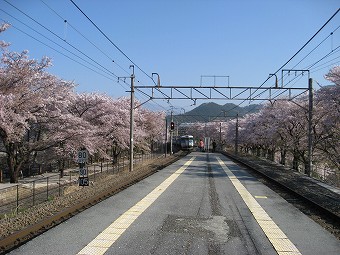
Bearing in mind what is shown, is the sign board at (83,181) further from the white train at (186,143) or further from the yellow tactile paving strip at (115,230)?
the white train at (186,143)

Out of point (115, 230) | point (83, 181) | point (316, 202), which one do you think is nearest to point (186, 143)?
point (83, 181)

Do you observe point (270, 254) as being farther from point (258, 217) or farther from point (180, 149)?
point (180, 149)

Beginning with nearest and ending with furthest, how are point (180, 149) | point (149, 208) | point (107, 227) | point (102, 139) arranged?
point (107, 227) < point (149, 208) < point (102, 139) < point (180, 149)

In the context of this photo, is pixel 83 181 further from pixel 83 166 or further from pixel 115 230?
pixel 115 230

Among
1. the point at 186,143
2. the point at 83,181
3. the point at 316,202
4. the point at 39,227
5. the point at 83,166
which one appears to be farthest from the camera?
the point at 186,143

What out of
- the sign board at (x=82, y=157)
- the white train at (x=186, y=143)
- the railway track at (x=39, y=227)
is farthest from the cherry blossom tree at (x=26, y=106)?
the white train at (x=186, y=143)

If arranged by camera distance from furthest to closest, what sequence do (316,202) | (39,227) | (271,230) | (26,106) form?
(26,106), (316,202), (271,230), (39,227)

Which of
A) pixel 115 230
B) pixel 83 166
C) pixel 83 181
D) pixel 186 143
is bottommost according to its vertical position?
pixel 115 230

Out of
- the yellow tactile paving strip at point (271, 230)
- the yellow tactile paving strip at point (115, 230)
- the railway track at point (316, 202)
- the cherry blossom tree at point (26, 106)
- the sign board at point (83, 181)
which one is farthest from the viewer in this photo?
the cherry blossom tree at point (26, 106)

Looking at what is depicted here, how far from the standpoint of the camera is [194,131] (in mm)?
135250

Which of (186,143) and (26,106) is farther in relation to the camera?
(186,143)

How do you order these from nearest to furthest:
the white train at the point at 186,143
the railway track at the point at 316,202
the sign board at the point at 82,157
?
the railway track at the point at 316,202 → the sign board at the point at 82,157 → the white train at the point at 186,143

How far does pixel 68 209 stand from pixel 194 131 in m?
126

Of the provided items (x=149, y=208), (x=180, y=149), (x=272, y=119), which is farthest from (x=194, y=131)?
(x=149, y=208)
